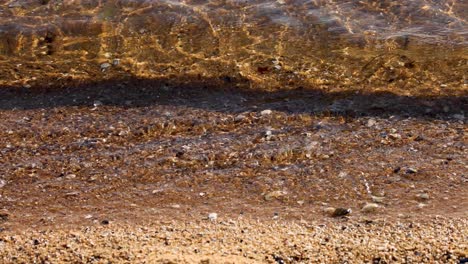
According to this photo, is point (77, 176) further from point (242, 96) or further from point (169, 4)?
point (169, 4)

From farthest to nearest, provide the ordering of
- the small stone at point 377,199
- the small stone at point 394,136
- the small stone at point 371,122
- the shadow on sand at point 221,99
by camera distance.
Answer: the shadow on sand at point 221,99 < the small stone at point 371,122 < the small stone at point 394,136 < the small stone at point 377,199

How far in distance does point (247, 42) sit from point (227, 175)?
4.08m

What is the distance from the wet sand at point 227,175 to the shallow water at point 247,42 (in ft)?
1.63

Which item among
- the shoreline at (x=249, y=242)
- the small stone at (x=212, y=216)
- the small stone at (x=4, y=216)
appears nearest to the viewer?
the shoreline at (x=249, y=242)

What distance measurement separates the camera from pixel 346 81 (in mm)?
9578

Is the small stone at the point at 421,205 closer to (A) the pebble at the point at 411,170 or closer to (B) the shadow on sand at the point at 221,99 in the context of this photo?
(A) the pebble at the point at 411,170

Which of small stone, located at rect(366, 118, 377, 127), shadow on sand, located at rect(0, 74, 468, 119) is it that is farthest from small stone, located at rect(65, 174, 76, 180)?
small stone, located at rect(366, 118, 377, 127)

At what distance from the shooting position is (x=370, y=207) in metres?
6.55

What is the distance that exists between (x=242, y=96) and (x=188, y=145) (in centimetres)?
171

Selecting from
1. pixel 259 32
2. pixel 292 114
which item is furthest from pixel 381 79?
pixel 259 32

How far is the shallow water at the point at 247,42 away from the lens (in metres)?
9.80

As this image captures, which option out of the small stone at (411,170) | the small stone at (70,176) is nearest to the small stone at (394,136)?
the small stone at (411,170)

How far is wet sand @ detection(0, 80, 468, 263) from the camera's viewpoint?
5.86 metres

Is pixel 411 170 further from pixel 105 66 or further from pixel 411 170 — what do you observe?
pixel 105 66
